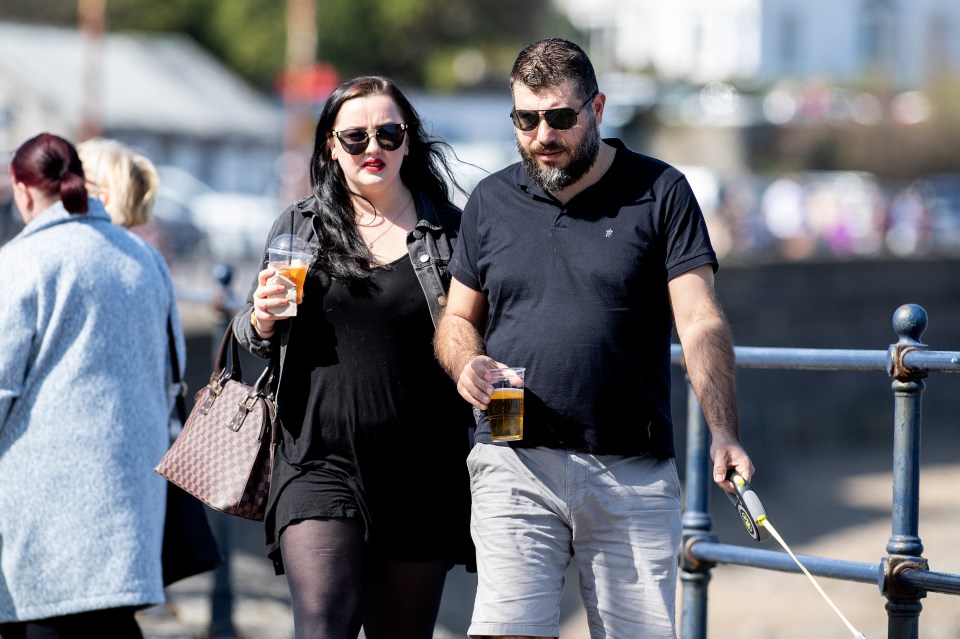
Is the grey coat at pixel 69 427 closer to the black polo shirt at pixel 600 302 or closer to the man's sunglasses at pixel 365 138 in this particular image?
the man's sunglasses at pixel 365 138

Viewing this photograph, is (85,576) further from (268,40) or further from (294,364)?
(268,40)

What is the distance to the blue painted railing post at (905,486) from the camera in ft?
12.5

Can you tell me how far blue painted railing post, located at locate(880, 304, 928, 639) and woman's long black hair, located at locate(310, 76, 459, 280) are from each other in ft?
4.16

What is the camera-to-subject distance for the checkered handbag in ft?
12.9

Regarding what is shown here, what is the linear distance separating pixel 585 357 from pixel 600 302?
0.43ft

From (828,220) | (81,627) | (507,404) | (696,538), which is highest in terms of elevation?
(828,220)

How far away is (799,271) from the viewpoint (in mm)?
33719

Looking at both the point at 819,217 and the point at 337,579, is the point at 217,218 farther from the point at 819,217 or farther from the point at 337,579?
the point at 337,579

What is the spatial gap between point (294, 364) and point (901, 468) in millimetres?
1570

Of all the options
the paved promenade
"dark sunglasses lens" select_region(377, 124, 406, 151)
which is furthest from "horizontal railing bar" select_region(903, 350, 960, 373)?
the paved promenade

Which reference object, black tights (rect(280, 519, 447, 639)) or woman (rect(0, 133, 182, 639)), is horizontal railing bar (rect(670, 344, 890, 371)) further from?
woman (rect(0, 133, 182, 639))

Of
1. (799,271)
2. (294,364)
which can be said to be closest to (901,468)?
(294,364)

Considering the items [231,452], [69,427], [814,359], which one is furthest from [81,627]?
[814,359]

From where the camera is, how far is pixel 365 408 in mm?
3807
